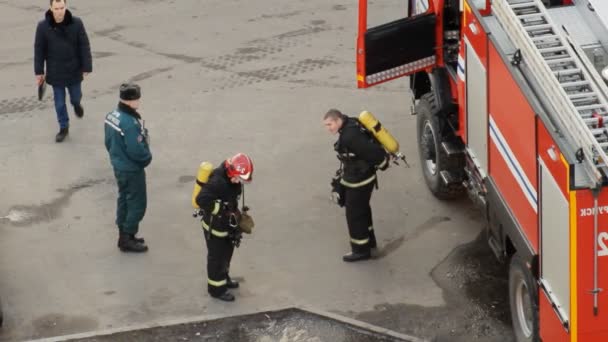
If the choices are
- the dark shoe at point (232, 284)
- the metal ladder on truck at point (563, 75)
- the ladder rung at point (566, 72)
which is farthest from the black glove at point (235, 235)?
the ladder rung at point (566, 72)

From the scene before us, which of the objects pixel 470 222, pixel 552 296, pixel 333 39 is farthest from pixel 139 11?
pixel 552 296

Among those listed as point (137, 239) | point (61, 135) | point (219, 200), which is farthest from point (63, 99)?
point (219, 200)

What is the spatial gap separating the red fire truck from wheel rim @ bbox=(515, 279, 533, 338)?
0.4 inches

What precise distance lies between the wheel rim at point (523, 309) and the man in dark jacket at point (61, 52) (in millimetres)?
5637

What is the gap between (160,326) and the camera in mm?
10320

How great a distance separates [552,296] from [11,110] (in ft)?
25.3

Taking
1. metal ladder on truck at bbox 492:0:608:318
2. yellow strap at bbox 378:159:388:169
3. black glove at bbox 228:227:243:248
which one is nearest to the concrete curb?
black glove at bbox 228:227:243:248

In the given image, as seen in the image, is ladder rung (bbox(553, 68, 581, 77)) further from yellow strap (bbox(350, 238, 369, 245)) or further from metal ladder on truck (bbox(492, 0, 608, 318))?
yellow strap (bbox(350, 238, 369, 245))

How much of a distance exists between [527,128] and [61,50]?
19.6 ft

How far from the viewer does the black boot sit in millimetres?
11445

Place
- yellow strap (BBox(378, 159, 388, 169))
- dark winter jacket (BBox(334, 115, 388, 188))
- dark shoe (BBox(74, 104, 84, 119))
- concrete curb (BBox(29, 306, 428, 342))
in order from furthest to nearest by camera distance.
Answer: dark shoe (BBox(74, 104, 84, 119)) < yellow strap (BBox(378, 159, 388, 169)) < dark winter jacket (BBox(334, 115, 388, 188)) < concrete curb (BBox(29, 306, 428, 342))

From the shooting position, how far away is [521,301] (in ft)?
32.0

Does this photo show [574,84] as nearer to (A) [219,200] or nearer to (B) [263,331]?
(A) [219,200]

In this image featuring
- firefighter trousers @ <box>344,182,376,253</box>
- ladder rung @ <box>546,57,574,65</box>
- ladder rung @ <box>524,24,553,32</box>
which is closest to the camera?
ladder rung @ <box>546,57,574,65</box>
